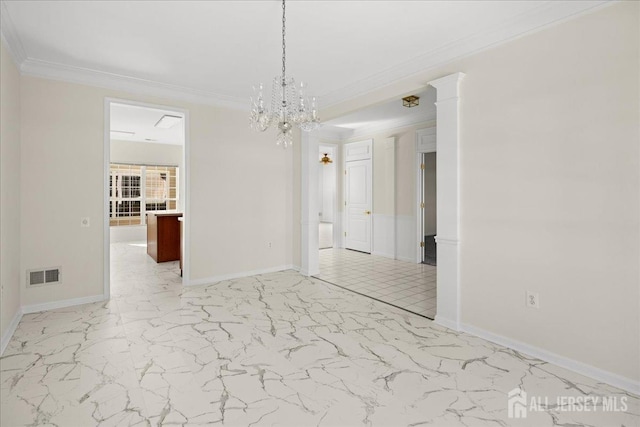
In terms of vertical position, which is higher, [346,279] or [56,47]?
[56,47]

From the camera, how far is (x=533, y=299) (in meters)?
2.78

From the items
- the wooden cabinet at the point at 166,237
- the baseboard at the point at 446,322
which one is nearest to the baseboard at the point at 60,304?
the wooden cabinet at the point at 166,237

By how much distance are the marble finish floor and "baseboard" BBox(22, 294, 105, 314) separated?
123mm

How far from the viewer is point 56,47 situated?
3363mm

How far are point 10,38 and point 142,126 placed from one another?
4.37 metres

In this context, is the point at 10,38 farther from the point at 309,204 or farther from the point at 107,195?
the point at 309,204

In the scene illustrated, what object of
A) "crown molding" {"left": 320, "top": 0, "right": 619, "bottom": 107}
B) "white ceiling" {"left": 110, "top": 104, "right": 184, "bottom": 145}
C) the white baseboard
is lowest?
the white baseboard

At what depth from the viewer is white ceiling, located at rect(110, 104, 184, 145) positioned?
19.9ft

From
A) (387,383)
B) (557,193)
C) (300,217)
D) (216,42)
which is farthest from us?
(300,217)

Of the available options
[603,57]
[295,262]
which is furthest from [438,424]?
[295,262]

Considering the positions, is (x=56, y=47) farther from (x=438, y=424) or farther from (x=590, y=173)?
(x=590, y=173)

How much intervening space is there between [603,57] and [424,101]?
A: 313cm

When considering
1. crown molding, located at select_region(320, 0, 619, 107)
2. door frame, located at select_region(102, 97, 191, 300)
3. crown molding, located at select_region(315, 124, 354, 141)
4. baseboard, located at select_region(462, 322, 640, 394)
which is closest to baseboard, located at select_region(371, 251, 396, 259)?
crown molding, located at select_region(315, 124, 354, 141)

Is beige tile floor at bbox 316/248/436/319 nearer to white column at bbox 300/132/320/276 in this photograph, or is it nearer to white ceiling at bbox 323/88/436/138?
white column at bbox 300/132/320/276
